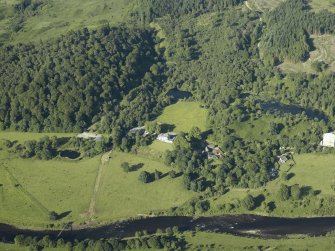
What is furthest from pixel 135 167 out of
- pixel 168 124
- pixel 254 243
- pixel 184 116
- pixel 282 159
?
pixel 254 243

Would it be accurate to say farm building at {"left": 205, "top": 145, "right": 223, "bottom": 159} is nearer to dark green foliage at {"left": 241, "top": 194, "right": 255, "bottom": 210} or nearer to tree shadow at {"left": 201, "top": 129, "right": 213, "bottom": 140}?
Result: tree shadow at {"left": 201, "top": 129, "right": 213, "bottom": 140}

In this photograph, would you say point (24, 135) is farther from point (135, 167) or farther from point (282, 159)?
point (282, 159)

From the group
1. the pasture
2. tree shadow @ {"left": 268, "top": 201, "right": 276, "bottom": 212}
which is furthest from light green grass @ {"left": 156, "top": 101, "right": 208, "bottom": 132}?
tree shadow @ {"left": 268, "top": 201, "right": 276, "bottom": 212}

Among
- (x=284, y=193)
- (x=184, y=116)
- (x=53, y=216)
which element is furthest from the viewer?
(x=184, y=116)

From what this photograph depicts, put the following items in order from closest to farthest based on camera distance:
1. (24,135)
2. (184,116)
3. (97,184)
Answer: (97,184) → (24,135) → (184,116)

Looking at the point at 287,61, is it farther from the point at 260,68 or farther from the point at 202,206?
the point at 202,206

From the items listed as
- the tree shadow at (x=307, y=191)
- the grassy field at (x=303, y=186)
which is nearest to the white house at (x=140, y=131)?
the grassy field at (x=303, y=186)

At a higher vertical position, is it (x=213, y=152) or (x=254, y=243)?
(x=213, y=152)

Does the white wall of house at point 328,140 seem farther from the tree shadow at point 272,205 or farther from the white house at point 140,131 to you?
the white house at point 140,131
